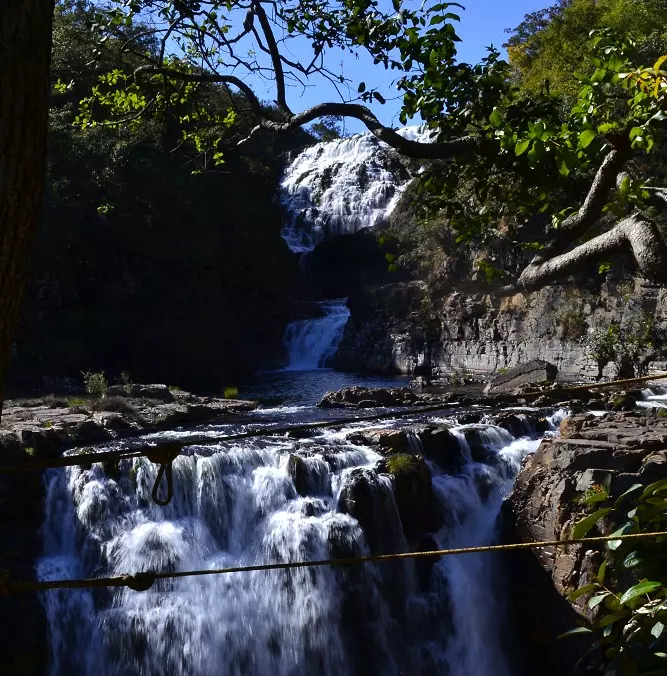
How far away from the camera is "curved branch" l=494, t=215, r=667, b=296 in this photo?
2678mm

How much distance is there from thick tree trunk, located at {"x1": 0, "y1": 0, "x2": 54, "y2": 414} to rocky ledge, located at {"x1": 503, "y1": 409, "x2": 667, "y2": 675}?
6969 millimetres

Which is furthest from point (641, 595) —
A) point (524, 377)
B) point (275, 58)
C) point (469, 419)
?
point (524, 377)

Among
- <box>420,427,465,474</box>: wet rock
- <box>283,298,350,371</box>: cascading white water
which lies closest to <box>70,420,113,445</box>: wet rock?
<box>420,427,465,474</box>: wet rock

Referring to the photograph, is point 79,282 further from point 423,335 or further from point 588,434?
point 588,434

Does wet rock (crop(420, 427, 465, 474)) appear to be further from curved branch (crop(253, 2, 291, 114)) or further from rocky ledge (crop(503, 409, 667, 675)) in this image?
curved branch (crop(253, 2, 291, 114))

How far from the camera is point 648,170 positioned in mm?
21078

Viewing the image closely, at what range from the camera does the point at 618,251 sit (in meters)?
3.02

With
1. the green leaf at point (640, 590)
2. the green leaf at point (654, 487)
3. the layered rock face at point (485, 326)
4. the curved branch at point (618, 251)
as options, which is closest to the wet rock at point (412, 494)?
the curved branch at point (618, 251)

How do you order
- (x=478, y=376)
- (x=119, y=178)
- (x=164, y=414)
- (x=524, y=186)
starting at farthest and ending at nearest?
(x=119, y=178), (x=478, y=376), (x=164, y=414), (x=524, y=186)

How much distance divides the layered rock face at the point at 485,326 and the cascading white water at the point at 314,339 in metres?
0.86

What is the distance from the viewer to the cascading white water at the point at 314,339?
27672 millimetres

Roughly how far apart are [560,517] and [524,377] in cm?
1111

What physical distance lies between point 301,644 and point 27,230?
797cm

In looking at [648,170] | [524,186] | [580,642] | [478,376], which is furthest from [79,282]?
[524,186]
